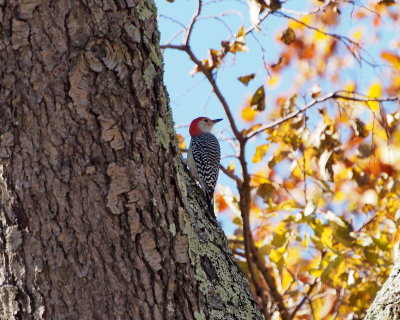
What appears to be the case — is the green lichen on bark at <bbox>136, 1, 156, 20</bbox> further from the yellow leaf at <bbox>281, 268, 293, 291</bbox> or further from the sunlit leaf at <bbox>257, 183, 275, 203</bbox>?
the yellow leaf at <bbox>281, 268, 293, 291</bbox>

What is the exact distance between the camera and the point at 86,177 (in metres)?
2.58

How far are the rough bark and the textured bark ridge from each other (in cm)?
82

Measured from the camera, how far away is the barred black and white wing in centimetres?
744

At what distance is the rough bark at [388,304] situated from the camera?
10.1ft

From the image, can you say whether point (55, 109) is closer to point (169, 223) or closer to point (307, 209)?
point (169, 223)

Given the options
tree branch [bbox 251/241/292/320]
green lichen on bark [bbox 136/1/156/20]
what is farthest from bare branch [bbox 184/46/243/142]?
green lichen on bark [bbox 136/1/156/20]

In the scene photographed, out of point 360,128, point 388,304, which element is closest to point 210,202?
point 360,128

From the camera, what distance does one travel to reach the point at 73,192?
8.44ft

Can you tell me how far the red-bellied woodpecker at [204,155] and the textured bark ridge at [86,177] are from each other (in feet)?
13.5

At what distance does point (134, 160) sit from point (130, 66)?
13.6 inches

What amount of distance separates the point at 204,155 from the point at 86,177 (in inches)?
231

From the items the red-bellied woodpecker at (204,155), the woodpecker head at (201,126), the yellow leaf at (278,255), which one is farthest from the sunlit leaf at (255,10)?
the woodpecker head at (201,126)

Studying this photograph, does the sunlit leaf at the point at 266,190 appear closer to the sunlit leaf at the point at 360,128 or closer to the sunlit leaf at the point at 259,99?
the sunlit leaf at the point at 259,99

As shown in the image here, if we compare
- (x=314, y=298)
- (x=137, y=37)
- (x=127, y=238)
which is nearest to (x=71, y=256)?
(x=127, y=238)
